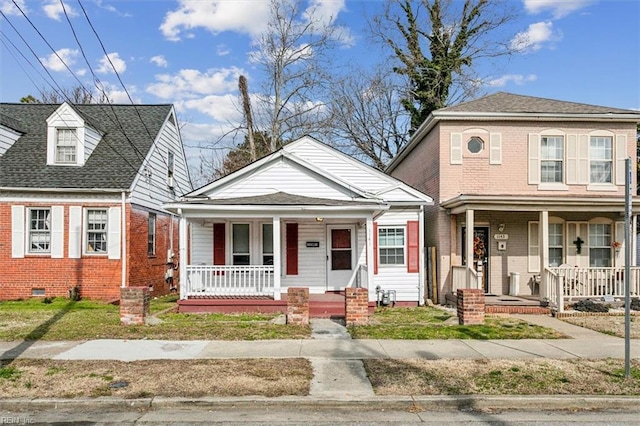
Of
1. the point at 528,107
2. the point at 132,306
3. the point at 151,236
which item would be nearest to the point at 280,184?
the point at 132,306

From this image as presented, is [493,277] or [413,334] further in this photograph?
[493,277]

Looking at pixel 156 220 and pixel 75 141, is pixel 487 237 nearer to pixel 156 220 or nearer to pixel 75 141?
pixel 156 220

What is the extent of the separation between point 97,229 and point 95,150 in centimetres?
320

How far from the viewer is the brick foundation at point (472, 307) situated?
1034 centimetres

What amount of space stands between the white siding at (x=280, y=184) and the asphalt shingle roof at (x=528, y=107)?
15.3ft

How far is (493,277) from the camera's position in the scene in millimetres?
14852

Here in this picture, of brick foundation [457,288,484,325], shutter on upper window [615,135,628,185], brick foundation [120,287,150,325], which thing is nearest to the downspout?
brick foundation [120,287,150,325]

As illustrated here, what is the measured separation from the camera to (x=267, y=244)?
14.4 meters

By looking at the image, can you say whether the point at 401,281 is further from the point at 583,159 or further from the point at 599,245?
the point at 583,159

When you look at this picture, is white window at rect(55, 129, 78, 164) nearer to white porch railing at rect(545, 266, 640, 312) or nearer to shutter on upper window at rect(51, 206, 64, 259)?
shutter on upper window at rect(51, 206, 64, 259)

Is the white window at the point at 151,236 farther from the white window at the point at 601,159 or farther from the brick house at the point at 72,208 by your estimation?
the white window at the point at 601,159

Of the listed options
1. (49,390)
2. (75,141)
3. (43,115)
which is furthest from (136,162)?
(49,390)

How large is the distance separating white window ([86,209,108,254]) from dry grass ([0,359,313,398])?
8.83 metres

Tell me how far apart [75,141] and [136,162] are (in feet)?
7.39
